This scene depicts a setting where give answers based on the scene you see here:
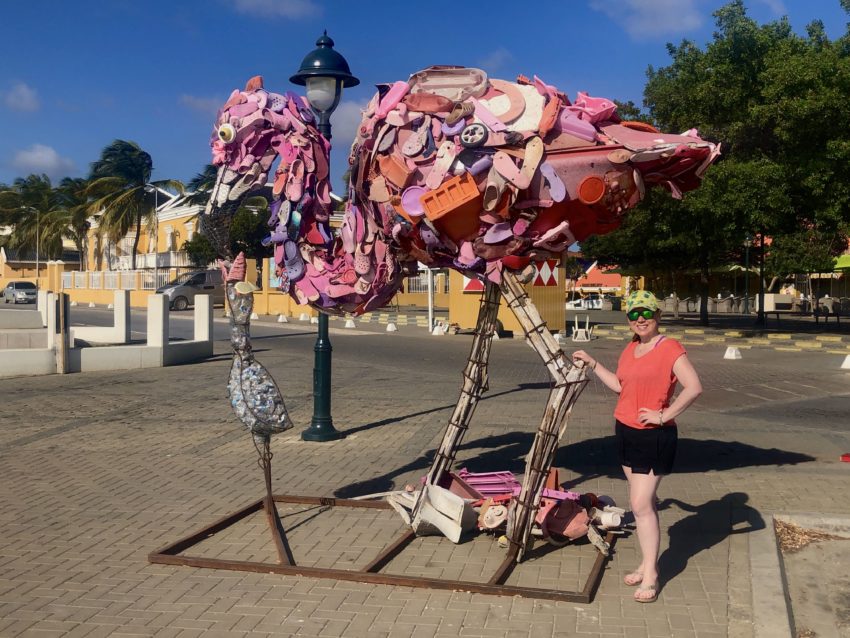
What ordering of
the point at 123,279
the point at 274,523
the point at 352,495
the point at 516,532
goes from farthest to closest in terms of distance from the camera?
the point at 123,279, the point at 352,495, the point at 274,523, the point at 516,532

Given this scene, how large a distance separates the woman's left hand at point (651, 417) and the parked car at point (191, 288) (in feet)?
103

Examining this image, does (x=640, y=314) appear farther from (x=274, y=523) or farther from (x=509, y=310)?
(x=509, y=310)

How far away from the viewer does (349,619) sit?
→ 169 inches

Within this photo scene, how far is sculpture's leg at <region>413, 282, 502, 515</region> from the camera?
5.62 m

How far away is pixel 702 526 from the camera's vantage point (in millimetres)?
5855

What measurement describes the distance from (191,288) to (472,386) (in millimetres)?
32134

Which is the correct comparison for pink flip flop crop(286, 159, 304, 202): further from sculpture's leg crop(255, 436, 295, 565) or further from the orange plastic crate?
sculpture's leg crop(255, 436, 295, 565)

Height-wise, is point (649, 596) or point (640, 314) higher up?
point (640, 314)

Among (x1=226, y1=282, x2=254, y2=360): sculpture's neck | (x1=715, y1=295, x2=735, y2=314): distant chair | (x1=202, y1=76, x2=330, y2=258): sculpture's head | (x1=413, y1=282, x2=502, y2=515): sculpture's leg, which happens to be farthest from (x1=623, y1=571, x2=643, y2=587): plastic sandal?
(x1=715, y1=295, x2=735, y2=314): distant chair

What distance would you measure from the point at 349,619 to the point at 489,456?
12.9ft

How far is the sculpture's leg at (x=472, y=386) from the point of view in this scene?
5621 millimetres

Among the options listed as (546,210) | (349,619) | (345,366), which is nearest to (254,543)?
(349,619)

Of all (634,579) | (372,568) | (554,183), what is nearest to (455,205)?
(554,183)

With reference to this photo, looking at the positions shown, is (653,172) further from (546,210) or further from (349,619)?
(349,619)
